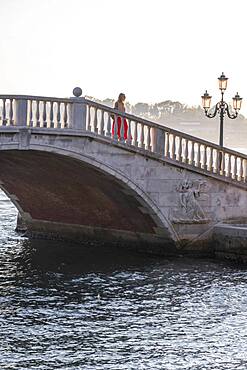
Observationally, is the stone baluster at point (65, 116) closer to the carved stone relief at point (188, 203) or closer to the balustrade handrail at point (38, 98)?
the balustrade handrail at point (38, 98)

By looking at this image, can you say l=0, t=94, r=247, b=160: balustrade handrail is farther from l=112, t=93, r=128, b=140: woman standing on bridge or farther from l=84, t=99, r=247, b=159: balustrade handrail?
l=112, t=93, r=128, b=140: woman standing on bridge

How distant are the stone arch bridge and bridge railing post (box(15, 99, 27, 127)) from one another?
2 centimetres

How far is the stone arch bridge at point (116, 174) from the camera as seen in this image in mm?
21203

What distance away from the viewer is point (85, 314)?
1777cm

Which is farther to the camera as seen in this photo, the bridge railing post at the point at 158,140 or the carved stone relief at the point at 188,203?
the carved stone relief at the point at 188,203

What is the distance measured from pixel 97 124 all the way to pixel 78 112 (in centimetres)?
104

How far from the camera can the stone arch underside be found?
23.2 m

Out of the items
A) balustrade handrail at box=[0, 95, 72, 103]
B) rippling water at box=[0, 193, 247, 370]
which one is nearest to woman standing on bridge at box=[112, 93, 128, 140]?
balustrade handrail at box=[0, 95, 72, 103]

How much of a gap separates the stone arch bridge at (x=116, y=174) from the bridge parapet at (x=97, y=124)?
0.02m

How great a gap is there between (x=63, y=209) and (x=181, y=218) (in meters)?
4.73

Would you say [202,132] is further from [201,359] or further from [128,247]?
[201,359]

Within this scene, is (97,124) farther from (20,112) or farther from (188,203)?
(188,203)

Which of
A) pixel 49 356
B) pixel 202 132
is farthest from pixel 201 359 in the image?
pixel 202 132

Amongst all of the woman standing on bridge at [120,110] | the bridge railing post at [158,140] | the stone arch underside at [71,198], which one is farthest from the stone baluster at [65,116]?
the bridge railing post at [158,140]
